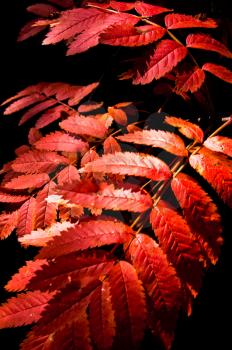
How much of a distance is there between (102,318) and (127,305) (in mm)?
80

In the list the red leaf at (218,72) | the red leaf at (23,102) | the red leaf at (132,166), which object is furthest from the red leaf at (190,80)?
the red leaf at (23,102)

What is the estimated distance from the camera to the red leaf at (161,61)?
1.24 m

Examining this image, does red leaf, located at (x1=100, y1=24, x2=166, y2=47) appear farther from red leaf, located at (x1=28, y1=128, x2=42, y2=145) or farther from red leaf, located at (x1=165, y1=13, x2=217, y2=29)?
red leaf, located at (x1=28, y1=128, x2=42, y2=145)

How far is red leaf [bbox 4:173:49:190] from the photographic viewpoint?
136 cm

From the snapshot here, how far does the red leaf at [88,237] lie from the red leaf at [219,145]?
45cm

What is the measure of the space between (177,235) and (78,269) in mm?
314

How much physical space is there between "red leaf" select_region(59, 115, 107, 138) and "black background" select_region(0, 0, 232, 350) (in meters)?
0.82

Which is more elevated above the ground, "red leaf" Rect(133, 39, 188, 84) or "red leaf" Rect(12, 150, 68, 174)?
"red leaf" Rect(133, 39, 188, 84)

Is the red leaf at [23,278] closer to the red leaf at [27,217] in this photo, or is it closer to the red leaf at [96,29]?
the red leaf at [27,217]

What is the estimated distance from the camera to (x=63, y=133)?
1531 millimetres

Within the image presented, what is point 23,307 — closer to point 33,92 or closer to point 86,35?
point 86,35

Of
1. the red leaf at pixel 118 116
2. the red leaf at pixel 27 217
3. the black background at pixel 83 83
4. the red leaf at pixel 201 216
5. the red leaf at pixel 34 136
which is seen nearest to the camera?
the red leaf at pixel 201 216

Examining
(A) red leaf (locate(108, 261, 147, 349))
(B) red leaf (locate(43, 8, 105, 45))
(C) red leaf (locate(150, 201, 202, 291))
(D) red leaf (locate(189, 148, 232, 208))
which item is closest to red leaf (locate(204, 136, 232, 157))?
(D) red leaf (locate(189, 148, 232, 208))

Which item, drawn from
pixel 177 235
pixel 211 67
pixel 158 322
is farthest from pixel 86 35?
pixel 158 322
